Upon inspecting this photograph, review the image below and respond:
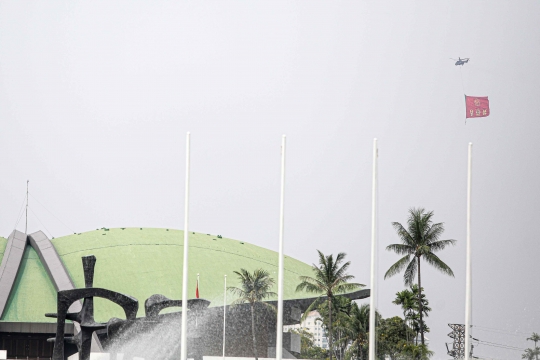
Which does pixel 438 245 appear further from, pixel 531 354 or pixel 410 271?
pixel 531 354

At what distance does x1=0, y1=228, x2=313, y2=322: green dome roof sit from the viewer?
62.0 metres

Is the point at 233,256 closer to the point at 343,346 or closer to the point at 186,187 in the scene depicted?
the point at 343,346

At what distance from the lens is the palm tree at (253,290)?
213 feet

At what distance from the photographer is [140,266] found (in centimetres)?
6819

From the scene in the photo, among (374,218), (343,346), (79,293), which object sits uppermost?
(374,218)

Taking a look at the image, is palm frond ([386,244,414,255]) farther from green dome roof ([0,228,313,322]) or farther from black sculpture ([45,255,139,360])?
black sculpture ([45,255,139,360])

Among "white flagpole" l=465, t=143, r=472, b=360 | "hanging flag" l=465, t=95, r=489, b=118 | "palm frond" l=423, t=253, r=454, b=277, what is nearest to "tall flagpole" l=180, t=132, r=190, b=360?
"white flagpole" l=465, t=143, r=472, b=360

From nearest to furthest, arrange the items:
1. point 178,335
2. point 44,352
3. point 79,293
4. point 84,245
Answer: point 79,293
point 178,335
point 44,352
point 84,245

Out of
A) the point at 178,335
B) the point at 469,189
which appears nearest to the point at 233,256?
the point at 178,335

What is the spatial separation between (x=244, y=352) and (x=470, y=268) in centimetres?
3994

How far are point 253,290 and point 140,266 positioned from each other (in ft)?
33.1

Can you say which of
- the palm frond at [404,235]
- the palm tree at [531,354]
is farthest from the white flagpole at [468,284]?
the palm tree at [531,354]

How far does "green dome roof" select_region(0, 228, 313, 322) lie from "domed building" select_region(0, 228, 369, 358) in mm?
76

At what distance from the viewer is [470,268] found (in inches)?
1062
